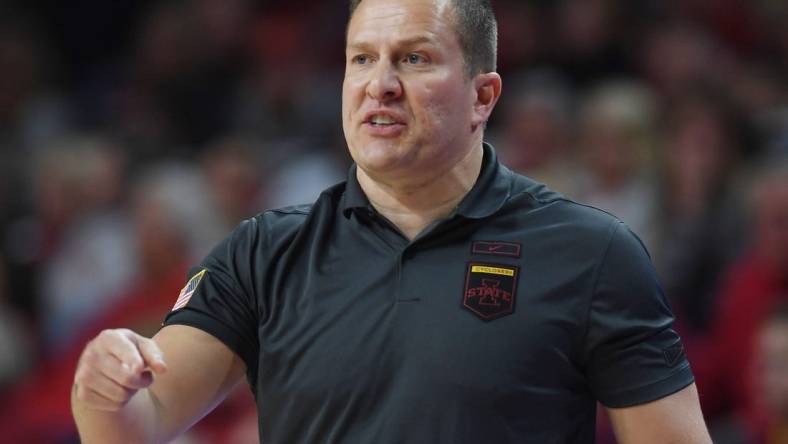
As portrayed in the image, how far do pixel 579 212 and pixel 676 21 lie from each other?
4002 millimetres

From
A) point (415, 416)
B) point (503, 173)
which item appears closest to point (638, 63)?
point (503, 173)

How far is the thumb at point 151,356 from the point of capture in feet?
7.56

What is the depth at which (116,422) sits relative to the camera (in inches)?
96.7

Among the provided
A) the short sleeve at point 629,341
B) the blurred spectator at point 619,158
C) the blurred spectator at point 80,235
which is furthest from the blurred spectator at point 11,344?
the short sleeve at point 629,341

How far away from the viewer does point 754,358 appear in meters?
4.71

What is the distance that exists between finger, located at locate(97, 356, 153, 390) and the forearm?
14 centimetres

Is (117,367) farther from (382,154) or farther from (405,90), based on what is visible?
(405,90)

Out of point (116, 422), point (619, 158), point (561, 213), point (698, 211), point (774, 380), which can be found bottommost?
point (774, 380)

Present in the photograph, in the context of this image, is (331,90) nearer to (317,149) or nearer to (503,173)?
(317,149)

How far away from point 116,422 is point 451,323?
2.22ft

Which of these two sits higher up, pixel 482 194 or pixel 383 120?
pixel 383 120

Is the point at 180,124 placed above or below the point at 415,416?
below

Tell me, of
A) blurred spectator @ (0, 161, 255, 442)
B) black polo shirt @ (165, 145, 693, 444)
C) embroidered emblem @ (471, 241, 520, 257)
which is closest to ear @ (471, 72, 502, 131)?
black polo shirt @ (165, 145, 693, 444)

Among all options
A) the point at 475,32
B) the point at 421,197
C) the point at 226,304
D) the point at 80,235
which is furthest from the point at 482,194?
the point at 80,235
